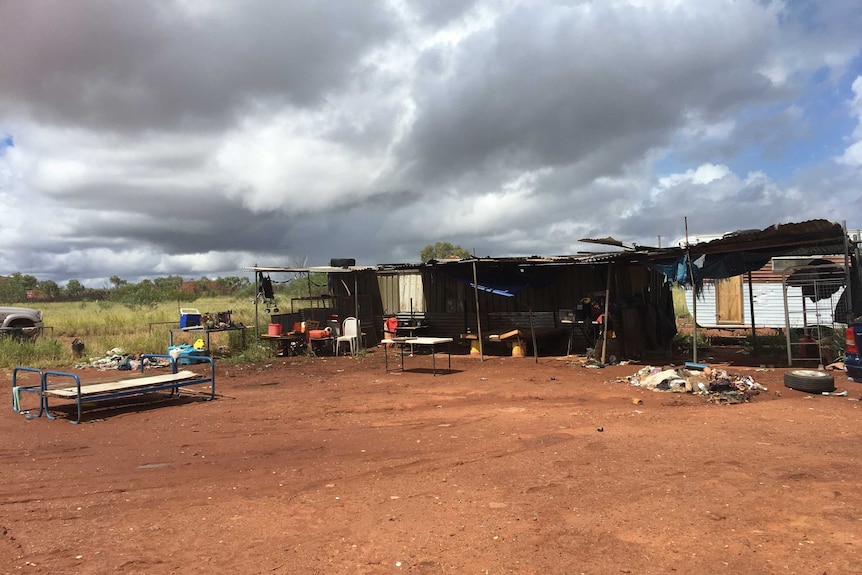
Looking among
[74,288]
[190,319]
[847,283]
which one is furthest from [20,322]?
[74,288]

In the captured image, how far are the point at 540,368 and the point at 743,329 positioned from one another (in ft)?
37.8

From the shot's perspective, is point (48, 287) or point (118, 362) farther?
point (48, 287)

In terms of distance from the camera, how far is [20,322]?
683 inches

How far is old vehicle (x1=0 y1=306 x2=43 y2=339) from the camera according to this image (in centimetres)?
1661

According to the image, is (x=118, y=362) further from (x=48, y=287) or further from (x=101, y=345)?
(x=48, y=287)

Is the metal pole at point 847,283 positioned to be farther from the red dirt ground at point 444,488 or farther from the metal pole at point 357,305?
the metal pole at point 357,305

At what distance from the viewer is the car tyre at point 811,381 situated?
29.4 feet

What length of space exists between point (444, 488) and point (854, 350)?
7.55 m

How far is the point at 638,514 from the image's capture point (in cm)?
425

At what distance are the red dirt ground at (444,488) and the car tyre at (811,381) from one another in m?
0.17

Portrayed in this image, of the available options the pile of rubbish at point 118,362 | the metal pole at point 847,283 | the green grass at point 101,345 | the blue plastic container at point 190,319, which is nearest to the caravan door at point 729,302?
the metal pole at point 847,283

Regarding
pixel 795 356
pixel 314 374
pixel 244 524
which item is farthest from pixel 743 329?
pixel 244 524

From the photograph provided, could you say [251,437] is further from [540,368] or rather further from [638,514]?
[540,368]

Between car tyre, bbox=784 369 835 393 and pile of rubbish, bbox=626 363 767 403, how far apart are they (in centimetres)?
45
